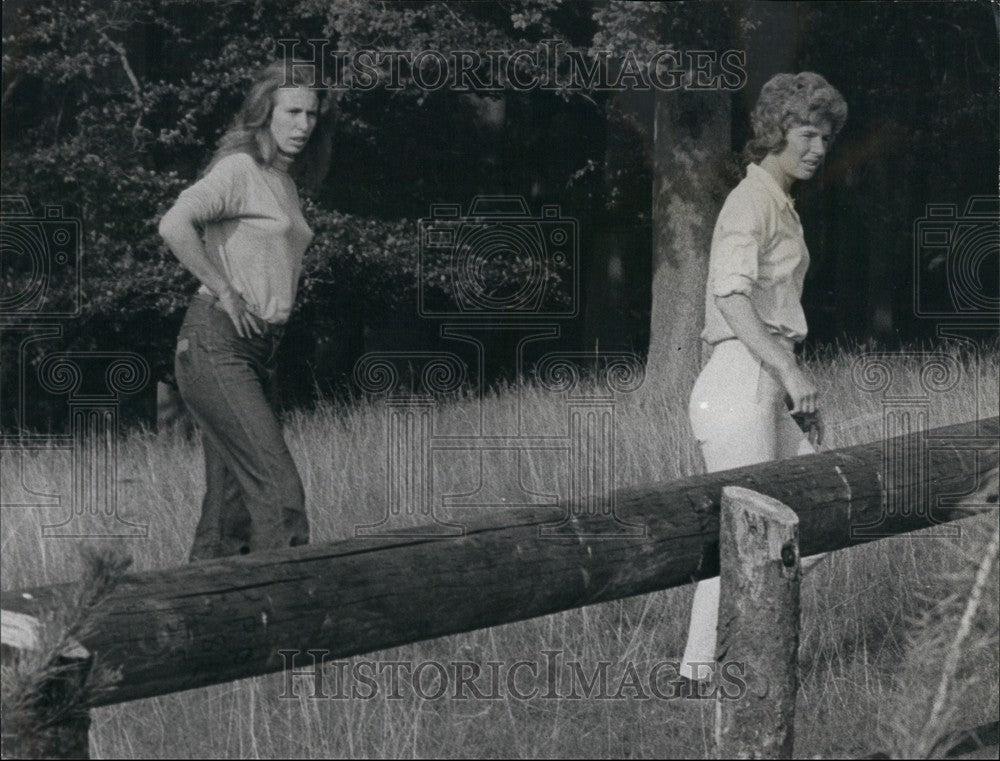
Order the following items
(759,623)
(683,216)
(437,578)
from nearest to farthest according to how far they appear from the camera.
→ (437,578), (759,623), (683,216)

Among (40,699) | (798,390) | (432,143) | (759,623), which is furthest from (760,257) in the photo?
(432,143)

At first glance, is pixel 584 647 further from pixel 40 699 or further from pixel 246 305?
pixel 40 699

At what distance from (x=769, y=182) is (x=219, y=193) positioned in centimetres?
182

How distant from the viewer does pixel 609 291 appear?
544 inches

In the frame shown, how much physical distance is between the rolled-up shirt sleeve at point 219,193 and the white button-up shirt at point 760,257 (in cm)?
156

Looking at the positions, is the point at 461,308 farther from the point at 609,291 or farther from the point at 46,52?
the point at 46,52

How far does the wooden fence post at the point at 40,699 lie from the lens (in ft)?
10.6

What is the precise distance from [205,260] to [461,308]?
29.2ft

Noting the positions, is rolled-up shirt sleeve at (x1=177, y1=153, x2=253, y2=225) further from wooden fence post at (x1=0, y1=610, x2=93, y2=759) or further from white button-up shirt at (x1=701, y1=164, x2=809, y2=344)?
wooden fence post at (x1=0, y1=610, x2=93, y2=759)

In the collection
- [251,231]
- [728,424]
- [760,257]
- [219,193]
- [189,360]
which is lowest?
[728,424]

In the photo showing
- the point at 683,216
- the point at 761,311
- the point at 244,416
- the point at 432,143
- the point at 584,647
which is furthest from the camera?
the point at 432,143

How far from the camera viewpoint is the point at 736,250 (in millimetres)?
5039

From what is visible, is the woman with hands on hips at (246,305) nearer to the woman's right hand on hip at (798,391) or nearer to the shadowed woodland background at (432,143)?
the woman's right hand on hip at (798,391)

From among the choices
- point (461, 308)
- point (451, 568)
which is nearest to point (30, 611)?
point (451, 568)
